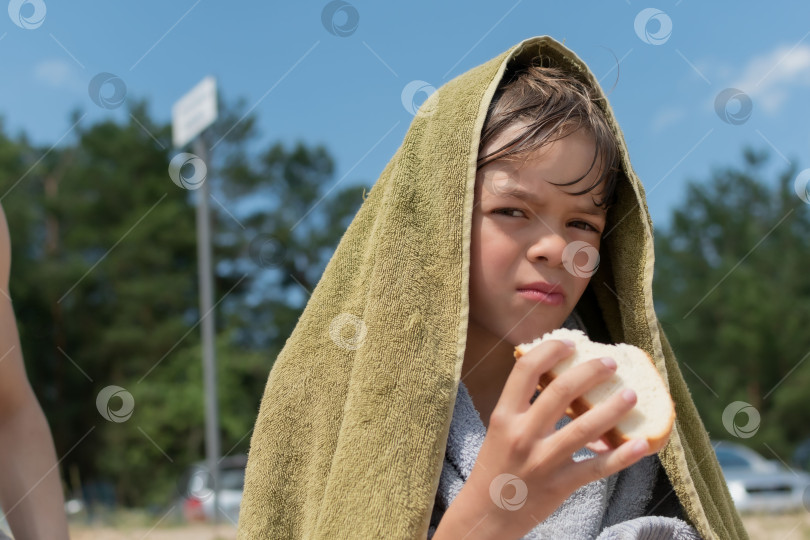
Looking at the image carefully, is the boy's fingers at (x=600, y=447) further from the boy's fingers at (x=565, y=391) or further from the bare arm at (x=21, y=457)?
the bare arm at (x=21, y=457)

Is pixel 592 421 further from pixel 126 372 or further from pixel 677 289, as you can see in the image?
pixel 677 289

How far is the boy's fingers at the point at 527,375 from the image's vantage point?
143 cm

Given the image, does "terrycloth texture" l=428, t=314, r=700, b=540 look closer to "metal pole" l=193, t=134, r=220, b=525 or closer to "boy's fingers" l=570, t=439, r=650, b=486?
"boy's fingers" l=570, t=439, r=650, b=486

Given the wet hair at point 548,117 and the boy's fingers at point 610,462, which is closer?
the boy's fingers at point 610,462

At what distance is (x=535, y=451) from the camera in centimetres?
142

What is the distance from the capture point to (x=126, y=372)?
24.2m

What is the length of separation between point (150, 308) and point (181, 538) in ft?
61.1

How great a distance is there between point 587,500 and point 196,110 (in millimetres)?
4176

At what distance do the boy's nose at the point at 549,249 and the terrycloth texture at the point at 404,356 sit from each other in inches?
5.8

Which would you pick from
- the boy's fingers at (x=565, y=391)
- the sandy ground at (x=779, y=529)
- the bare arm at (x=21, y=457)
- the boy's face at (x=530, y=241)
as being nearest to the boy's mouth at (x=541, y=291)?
the boy's face at (x=530, y=241)

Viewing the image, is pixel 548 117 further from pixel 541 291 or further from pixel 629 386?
pixel 629 386

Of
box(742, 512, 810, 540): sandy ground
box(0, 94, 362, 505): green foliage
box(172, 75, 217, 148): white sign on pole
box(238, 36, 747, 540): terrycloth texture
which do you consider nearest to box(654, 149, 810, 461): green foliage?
box(0, 94, 362, 505): green foliage

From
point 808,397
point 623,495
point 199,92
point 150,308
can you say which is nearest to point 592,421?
point 623,495

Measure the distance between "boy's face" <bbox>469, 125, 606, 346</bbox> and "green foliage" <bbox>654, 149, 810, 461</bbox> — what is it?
77.9 feet
